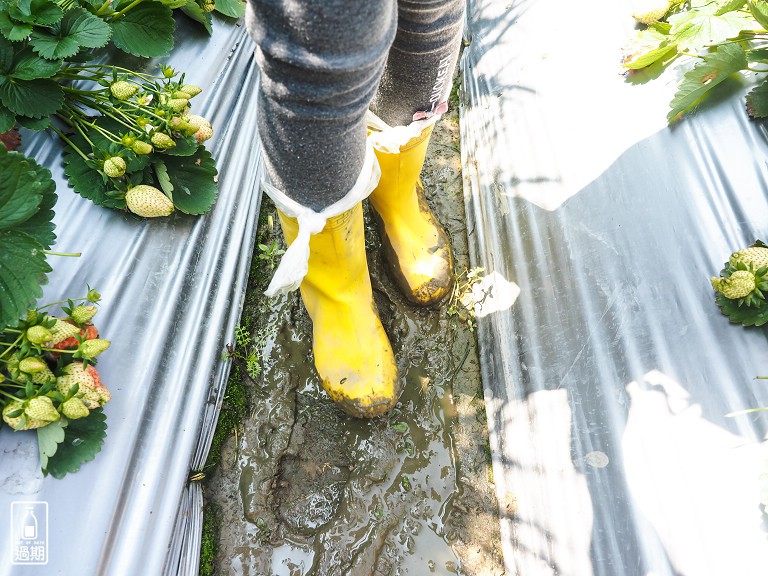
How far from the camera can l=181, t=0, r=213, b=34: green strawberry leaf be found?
138cm

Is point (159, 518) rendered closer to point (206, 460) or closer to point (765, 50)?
point (206, 460)

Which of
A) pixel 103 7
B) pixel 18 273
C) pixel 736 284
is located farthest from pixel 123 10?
pixel 736 284

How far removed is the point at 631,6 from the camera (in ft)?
4.54

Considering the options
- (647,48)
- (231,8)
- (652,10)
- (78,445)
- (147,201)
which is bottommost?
(78,445)

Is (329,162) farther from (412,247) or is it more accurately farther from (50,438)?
(50,438)

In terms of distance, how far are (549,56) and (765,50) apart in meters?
0.53

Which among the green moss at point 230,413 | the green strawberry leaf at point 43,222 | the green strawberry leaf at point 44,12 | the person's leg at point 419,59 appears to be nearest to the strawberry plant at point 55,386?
the green strawberry leaf at point 43,222

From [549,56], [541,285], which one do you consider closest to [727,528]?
[541,285]

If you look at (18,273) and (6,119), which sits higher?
(6,119)

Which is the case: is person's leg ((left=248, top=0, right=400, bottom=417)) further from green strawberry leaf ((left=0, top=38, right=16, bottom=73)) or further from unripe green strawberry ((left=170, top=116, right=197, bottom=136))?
green strawberry leaf ((left=0, top=38, right=16, bottom=73))

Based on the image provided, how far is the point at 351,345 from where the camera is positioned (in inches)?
45.8

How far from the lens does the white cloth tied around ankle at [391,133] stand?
1.04m

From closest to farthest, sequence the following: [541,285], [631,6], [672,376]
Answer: [672,376]
[541,285]
[631,6]

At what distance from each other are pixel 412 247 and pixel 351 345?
1.08 ft
